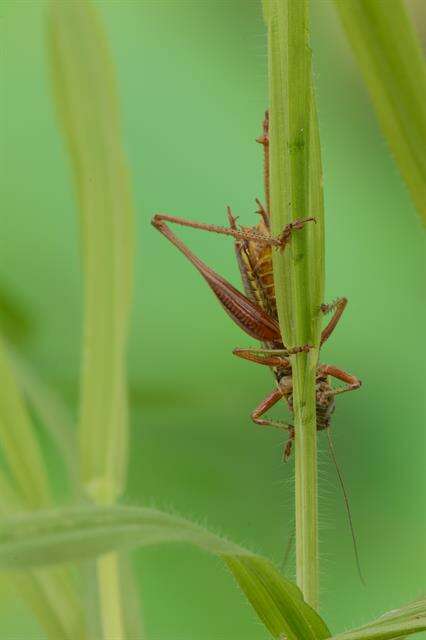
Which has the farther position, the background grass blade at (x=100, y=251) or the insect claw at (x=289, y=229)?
the background grass blade at (x=100, y=251)

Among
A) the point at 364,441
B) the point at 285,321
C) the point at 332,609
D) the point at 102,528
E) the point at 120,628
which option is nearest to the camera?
the point at 102,528

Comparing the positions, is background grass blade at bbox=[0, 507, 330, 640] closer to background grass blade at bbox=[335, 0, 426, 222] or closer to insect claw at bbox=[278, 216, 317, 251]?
insect claw at bbox=[278, 216, 317, 251]

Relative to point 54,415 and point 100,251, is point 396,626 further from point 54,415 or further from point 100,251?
point 54,415

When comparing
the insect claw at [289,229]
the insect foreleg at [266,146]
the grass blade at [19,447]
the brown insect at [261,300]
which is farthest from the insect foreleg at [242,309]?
the insect claw at [289,229]

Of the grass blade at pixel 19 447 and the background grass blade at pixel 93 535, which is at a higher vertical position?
the grass blade at pixel 19 447

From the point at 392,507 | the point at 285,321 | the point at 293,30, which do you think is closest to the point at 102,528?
the point at 285,321

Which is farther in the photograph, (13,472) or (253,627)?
(253,627)

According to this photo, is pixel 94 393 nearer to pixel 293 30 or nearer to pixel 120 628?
pixel 120 628

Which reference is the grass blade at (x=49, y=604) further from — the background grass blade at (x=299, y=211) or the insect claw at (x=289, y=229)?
the insect claw at (x=289, y=229)
